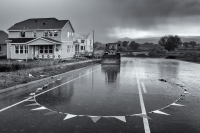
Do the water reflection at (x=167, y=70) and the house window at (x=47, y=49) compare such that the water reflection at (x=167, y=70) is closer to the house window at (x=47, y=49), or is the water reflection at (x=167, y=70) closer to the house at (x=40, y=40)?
the house at (x=40, y=40)

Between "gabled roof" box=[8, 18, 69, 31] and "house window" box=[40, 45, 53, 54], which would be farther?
"gabled roof" box=[8, 18, 69, 31]

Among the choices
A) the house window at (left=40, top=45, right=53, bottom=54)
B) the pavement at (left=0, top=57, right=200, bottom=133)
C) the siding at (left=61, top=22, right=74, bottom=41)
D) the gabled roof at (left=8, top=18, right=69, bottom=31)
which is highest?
the gabled roof at (left=8, top=18, right=69, bottom=31)

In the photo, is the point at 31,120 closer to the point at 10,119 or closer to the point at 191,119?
the point at 10,119

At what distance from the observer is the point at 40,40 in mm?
34656

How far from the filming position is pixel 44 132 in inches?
197

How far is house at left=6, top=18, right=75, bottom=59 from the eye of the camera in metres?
35.7

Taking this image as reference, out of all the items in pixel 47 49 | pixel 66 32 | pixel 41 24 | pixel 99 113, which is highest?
pixel 41 24

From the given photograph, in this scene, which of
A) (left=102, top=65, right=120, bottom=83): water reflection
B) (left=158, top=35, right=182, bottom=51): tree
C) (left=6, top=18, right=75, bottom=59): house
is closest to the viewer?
(left=102, top=65, right=120, bottom=83): water reflection

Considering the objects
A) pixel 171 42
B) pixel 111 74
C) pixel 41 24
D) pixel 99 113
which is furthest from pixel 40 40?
pixel 171 42

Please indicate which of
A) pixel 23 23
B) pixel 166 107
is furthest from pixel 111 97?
pixel 23 23

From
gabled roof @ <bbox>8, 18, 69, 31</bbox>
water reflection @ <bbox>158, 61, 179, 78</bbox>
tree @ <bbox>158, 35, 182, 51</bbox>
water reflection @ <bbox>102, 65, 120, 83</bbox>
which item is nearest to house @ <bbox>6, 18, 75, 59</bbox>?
gabled roof @ <bbox>8, 18, 69, 31</bbox>

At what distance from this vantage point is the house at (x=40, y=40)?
35656mm

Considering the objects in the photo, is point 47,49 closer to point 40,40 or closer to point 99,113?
point 40,40

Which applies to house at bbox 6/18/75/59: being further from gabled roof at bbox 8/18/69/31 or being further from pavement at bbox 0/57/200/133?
pavement at bbox 0/57/200/133
